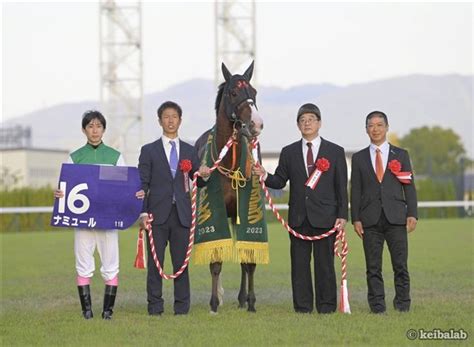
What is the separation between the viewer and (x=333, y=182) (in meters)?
9.21

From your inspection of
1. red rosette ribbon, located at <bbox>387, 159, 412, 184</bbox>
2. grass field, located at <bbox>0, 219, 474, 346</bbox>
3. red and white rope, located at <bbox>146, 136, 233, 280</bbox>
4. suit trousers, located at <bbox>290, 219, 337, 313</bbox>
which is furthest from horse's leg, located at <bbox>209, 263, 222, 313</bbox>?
red rosette ribbon, located at <bbox>387, 159, 412, 184</bbox>

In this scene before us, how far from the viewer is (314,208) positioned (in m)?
9.15

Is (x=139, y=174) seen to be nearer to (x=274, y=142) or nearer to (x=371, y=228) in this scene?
(x=371, y=228)

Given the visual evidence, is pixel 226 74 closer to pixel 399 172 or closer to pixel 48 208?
pixel 399 172

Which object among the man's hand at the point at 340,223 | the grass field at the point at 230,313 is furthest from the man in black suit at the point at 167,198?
the man's hand at the point at 340,223

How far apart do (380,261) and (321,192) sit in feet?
3.08

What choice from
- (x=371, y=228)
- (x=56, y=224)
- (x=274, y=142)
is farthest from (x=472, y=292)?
(x=274, y=142)

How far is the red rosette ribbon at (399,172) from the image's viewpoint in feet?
29.3

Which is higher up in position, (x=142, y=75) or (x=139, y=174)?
(x=142, y=75)

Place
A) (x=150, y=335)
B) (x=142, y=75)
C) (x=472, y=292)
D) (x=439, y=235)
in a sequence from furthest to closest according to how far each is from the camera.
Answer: (x=142, y=75)
(x=439, y=235)
(x=472, y=292)
(x=150, y=335)

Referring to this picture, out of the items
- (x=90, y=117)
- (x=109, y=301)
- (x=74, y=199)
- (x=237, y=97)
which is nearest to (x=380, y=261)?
(x=237, y=97)

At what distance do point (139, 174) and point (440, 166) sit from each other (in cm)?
7178

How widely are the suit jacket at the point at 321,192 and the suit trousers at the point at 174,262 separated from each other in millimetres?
1087

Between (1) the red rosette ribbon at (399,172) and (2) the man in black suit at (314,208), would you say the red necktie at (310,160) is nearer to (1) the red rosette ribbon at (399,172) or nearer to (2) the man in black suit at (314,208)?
(2) the man in black suit at (314,208)
